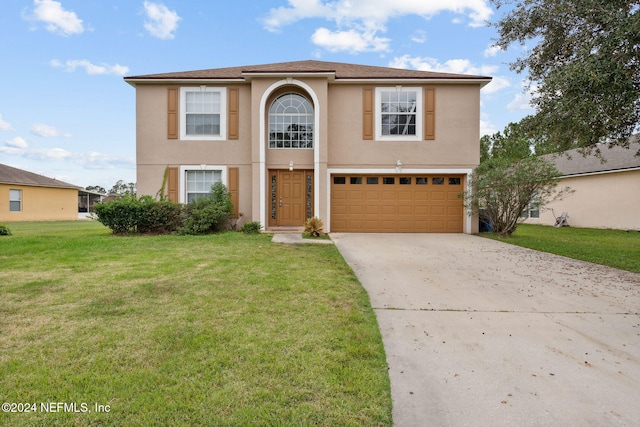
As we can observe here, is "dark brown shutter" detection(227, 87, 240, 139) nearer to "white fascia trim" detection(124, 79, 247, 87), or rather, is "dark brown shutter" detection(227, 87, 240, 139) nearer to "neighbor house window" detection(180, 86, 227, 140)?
"neighbor house window" detection(180, 86, 227, 140)

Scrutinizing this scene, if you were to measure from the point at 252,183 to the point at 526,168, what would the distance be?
31.4 ft

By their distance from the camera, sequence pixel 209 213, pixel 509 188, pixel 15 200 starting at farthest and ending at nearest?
pixel 15 200 < pixel 209 213 < pixel 509 188

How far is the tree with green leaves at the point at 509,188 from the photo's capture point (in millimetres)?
11742

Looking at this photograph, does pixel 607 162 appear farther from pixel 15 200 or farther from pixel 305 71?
pixel 15 200

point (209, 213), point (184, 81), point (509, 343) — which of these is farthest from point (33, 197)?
point (509, 343)

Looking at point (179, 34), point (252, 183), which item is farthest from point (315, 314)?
point (179, 34)

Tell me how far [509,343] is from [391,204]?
1047 centimetres

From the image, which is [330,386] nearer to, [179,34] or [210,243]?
[210,243]

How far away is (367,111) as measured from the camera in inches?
535

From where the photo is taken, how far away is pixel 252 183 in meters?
13.2

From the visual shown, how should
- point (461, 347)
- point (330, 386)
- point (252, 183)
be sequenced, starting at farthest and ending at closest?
point (252, 183)
point (461, 347)
point (330, 386)

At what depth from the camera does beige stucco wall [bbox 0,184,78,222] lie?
2455 centimetres

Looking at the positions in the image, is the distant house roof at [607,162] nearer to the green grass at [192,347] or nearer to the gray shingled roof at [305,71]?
the gray shingled roof at [305,71]

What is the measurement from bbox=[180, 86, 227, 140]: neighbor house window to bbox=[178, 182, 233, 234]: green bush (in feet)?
7.22
